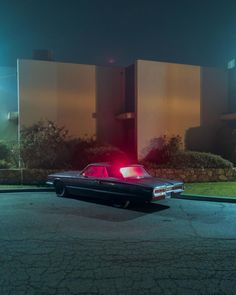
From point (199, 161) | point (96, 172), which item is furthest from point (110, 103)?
point (96, 172)

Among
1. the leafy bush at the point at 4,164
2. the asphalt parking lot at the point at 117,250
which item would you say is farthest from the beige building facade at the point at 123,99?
the asphalt parking lot at the point at 117,250

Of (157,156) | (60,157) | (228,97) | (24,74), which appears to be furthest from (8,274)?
(228,97)

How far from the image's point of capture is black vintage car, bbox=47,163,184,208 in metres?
8.47

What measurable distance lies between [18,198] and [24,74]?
758cm

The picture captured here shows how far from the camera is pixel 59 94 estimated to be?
16266mm

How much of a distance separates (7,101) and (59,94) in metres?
3.67

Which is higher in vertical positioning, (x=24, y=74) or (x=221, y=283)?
(x=24, y=74)

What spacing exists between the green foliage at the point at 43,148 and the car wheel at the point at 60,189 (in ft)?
11.3

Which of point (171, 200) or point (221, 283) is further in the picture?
point (171, 200)

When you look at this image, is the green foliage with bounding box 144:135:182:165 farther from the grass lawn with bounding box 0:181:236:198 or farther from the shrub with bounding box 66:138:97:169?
the shrub with bounding box 66:138:97:169

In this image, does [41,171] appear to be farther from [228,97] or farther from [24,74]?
[228,97]

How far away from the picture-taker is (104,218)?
7.63m

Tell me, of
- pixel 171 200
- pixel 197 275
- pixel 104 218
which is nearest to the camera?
pixel 197 275

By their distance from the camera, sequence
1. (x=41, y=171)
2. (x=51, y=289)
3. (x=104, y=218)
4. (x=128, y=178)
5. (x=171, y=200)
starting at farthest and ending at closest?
(x=41, y=171) < (x=171, y=200) < (x=128, y=178) < (x=104, y=218) < (x=51, y=289)
